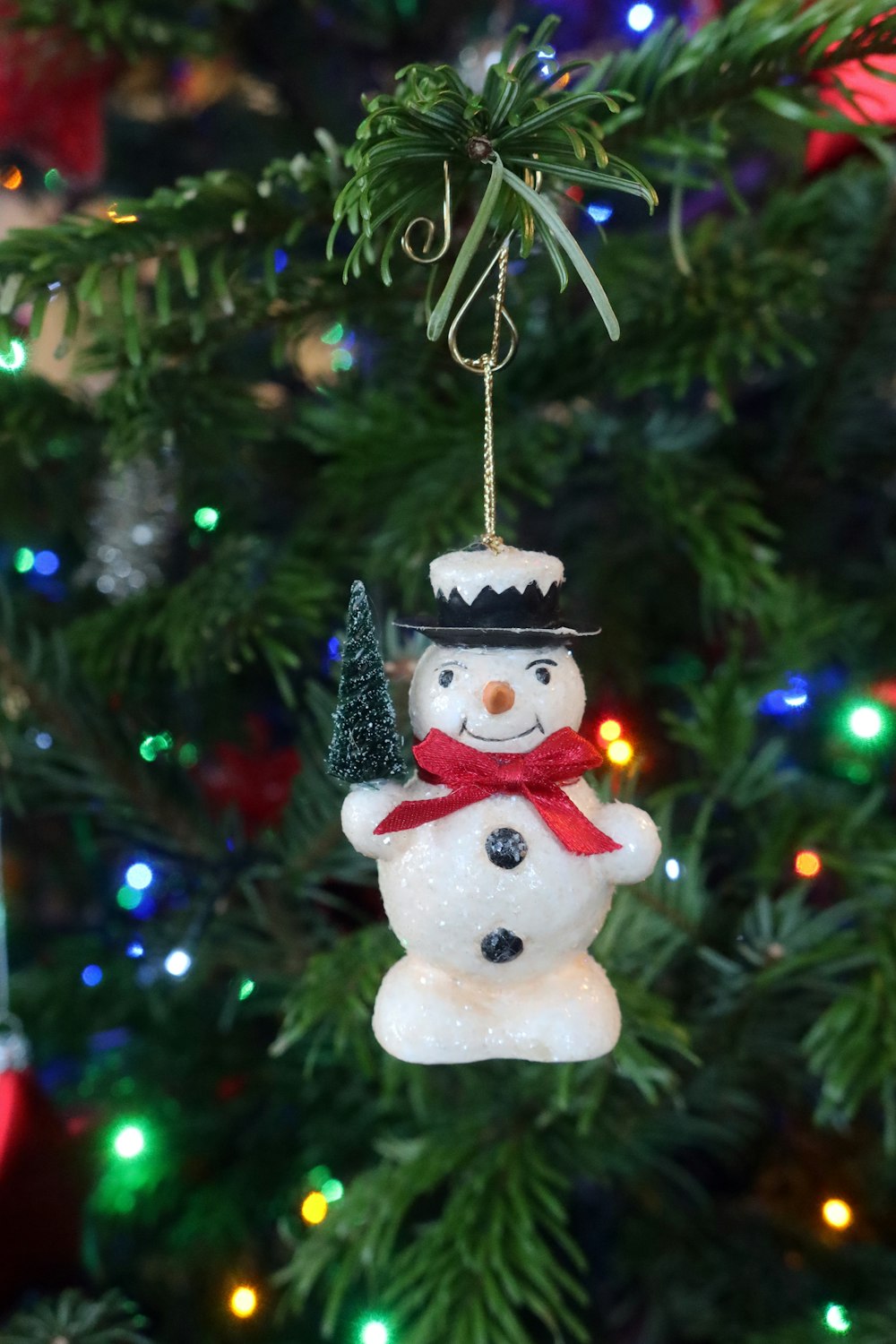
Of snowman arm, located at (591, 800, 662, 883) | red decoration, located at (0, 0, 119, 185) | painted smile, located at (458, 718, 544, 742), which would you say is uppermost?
red decoration, located at (0, 0, 119, 185)

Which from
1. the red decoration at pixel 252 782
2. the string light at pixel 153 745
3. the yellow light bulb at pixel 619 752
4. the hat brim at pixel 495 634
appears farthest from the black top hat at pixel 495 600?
the red decoration at pixel 252 782

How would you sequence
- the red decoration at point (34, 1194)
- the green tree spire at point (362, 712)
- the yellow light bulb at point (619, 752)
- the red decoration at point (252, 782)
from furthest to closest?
the red decoration at point (252, 782), the red decoration at point (34, 1194), the yellow light bulb at point (619, 752), the green tree spire at point (362, 712)

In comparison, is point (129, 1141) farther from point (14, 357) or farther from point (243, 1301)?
point (14, 357)

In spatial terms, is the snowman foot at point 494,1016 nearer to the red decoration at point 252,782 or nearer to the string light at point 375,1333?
the string light at point 375,1333

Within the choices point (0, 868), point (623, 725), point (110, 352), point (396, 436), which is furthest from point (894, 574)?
point (0, 868)

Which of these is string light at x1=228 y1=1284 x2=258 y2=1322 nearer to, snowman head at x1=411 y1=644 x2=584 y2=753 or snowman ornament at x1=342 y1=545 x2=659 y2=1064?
snowman ornament at x1=342 y1=545 x2=659 y2=1064

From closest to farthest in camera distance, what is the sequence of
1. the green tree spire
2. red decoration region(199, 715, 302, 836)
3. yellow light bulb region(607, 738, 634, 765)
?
1. the green tree spire
2. yellow light bulb region(607, 738, 634, 765)
3. red decoration region(199, 715, 302, 836)

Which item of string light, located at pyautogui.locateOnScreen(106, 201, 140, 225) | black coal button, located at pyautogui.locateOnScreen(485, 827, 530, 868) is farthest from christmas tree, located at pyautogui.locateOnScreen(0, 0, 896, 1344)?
black coal button, located at pyautogui.locateOnScreen(485, 827, 530, 868)
